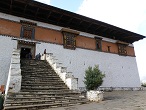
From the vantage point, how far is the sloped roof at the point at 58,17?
1277 centimetres

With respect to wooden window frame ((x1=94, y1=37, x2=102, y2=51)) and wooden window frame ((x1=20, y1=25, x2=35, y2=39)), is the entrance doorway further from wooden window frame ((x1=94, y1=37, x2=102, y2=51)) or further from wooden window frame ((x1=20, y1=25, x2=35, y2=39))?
wooden window frame ((x1=94, y1=37, x2=102, y2=51))

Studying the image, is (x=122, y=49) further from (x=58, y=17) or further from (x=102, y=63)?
(x=58, y=17)

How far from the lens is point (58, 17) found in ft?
48.9

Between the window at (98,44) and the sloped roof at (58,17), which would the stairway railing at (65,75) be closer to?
the sloped roof at (58,17)

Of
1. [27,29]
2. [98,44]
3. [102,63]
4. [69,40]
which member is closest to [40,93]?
[27,29]

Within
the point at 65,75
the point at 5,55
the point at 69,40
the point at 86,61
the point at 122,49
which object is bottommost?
the point at 65,75

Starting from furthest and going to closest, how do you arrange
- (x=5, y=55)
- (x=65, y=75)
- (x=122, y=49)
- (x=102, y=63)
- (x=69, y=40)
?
(x=122, y=49) → (x=102, y=63) → (x=69, y=40) → (x=5, y=55) → (x=65, y=75)

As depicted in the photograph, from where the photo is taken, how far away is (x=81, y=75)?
15.1m

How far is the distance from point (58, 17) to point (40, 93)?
954 cm

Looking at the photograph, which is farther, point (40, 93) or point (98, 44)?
point (98, 44)

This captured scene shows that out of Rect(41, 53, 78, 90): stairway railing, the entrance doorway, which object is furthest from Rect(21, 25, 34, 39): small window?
Rect(41, 53, 78, 90): stairway railing

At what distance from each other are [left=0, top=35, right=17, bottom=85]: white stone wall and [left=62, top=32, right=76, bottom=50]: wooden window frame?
4.85 meters

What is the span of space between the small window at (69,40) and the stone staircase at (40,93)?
5214 mm

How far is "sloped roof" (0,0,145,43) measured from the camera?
12766 mm
